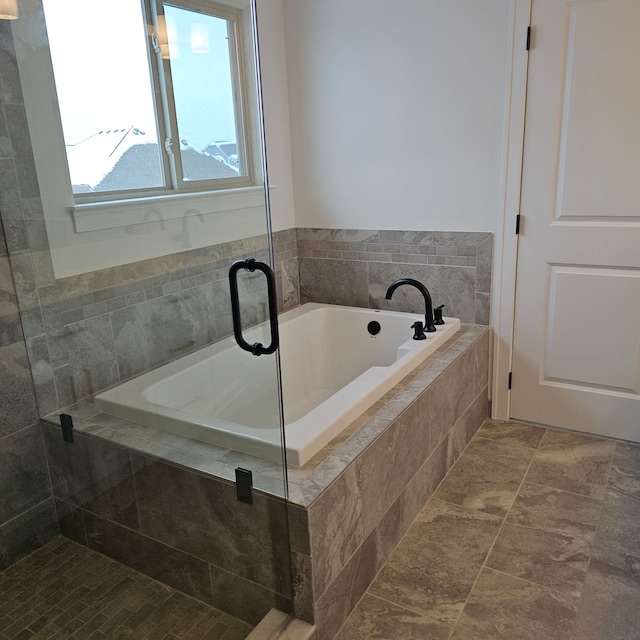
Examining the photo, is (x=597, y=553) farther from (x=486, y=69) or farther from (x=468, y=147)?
(x=486, y=69)

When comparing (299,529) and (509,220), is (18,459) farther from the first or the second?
(509,220)

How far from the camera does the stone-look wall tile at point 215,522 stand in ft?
5.31

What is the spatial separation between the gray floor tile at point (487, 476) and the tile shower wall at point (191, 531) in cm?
98

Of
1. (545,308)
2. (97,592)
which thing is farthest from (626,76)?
(97,592)

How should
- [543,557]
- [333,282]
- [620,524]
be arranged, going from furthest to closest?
[333,282] → [620,524] → [543,557]

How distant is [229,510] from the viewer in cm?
165

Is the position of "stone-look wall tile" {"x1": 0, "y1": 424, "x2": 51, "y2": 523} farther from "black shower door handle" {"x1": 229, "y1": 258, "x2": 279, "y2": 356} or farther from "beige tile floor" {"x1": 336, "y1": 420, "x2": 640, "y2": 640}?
"beige tile floor" {"x1": 336, "y1": 420, "x2": 640, "y2": 640}

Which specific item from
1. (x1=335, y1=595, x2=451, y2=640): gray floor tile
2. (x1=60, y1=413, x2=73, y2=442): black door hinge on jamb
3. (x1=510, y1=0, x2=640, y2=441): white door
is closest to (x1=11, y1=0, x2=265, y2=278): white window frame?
(x1=60, y1=413, x2=73, y2=442): black door hinge on jamb

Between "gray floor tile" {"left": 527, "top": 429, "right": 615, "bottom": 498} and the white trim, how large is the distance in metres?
0.32

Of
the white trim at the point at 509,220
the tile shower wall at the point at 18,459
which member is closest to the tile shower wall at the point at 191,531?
the tile shower wall at the point at 18,459

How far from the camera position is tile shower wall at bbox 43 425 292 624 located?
1.64 meters

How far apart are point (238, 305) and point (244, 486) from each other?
1.66ft

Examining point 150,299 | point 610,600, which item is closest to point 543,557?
point 610,600

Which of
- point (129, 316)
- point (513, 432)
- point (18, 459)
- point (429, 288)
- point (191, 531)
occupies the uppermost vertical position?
point (129, 316)
